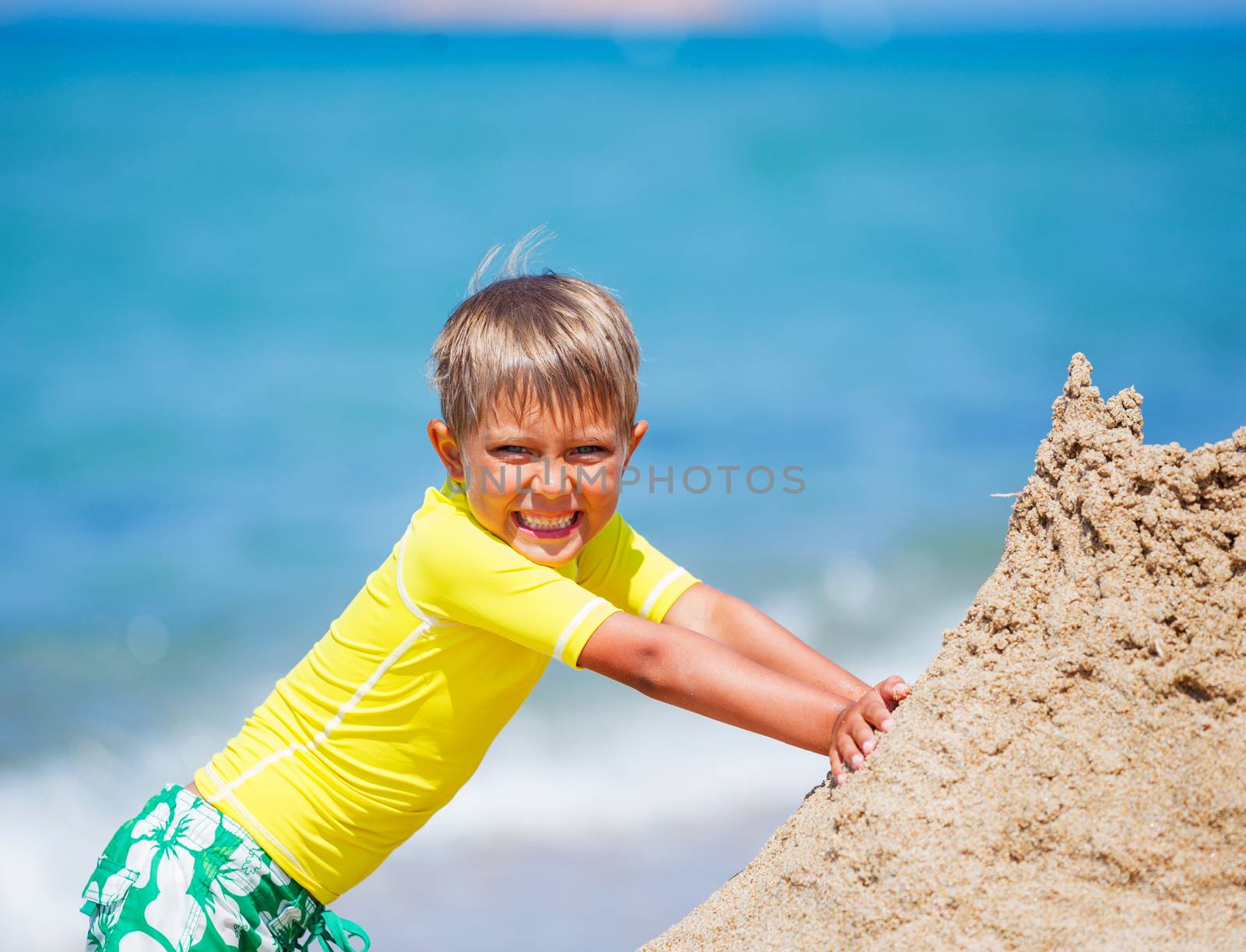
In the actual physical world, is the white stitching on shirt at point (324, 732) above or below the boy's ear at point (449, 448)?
below

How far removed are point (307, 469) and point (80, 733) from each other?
2.89 meters

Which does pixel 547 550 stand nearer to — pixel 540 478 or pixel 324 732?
pixel 540 478

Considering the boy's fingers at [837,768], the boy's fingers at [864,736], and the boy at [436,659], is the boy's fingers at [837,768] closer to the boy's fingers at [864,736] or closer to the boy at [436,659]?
the boy's fingers at [864,736]

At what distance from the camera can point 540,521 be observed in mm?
2264

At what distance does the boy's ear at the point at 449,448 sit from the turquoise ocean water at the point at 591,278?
245 centimetres

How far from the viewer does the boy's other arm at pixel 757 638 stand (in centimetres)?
224

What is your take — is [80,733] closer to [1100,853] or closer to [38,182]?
[1100,853]

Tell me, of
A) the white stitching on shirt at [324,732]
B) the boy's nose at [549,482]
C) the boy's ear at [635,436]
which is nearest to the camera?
the boy's nose at [549,482]

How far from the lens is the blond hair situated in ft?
7.39

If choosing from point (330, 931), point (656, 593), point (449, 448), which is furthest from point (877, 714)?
point (330, 931)

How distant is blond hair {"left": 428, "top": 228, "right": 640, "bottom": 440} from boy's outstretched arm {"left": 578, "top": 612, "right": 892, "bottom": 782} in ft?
1.61

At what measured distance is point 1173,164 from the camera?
38.3 feet

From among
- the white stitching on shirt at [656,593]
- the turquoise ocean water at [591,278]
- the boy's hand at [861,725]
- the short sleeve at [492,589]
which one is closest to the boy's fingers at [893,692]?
the boy's hand at [861,725]

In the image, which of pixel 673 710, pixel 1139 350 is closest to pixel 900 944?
pixel 673 710
